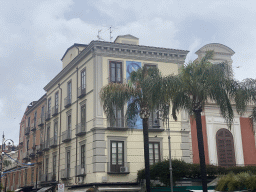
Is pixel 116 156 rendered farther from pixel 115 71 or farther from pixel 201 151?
pixel 201 151

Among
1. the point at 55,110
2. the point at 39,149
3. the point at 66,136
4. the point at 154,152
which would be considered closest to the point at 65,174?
the point at 66,136

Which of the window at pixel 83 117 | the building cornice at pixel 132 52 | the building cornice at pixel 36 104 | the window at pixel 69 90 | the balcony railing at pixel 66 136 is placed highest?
the building cornice at pixel 132 52

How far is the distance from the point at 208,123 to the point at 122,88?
11.8 m

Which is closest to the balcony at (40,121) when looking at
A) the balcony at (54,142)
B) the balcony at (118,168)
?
the balcony at (54,142)

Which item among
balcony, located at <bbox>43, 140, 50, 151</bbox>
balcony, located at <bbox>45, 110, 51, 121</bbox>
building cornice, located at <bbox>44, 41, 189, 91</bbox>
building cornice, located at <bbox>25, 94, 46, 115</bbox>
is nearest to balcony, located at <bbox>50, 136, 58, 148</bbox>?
balcony, located at <bbox>43, 140, 50, 151</bbox>

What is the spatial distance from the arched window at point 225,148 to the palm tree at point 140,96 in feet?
36.6

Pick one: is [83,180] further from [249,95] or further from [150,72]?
[249,95]

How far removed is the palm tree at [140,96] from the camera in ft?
71.4

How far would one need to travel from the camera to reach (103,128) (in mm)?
29359

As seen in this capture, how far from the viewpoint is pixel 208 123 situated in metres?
32.3

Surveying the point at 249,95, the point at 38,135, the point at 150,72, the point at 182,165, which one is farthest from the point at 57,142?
the point at 249,95

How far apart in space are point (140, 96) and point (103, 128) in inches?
277

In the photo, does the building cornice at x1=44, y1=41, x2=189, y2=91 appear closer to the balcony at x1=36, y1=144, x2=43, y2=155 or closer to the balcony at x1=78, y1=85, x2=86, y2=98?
the balcony at x1=78, y1=85, x2=86, y2=98

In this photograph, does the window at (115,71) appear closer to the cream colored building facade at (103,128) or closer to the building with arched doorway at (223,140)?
the cream colored building facade at (103,128)
